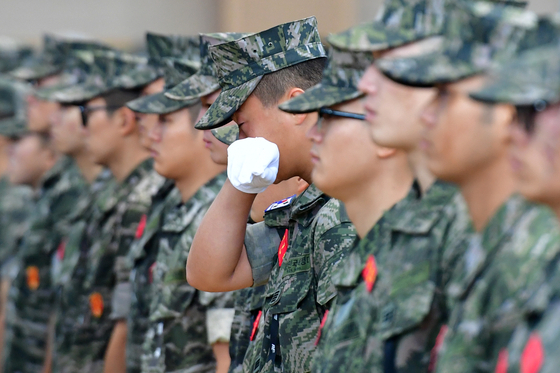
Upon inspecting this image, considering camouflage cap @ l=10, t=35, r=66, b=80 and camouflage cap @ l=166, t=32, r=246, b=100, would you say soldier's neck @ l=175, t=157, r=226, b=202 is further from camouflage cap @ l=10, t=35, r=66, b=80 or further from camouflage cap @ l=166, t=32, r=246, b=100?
camouflage cap @ l=10, t=35, r=66, b=80

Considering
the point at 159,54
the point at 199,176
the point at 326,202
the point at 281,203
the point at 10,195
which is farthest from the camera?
the point at 10,195

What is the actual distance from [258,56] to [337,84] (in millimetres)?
781

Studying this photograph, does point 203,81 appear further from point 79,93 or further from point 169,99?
point 79,93

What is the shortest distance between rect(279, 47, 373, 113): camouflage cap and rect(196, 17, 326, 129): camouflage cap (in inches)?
26.4

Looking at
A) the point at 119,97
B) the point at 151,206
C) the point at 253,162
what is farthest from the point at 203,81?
the point at 119,97

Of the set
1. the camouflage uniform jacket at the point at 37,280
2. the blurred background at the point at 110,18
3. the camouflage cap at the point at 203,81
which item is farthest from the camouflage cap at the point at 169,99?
the blurred background at the point at 110,18

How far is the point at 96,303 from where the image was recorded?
5168mm

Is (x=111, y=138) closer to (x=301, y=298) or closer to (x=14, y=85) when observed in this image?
(x=301, y=298)

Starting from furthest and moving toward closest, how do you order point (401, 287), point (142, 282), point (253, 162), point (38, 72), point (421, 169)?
point (38, 72), point (142, 282), point (253, 162), point (421, 169), point (401, 287)

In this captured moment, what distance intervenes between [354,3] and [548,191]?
949 centimetres

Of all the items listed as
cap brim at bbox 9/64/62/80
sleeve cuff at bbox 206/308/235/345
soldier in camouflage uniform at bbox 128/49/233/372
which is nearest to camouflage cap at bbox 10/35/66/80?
cap brim at bbox 9/64/62/80

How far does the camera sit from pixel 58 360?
5.48 metres

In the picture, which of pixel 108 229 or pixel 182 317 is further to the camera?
pixel 108 229

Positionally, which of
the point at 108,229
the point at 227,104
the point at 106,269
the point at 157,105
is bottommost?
the point at 106,269
